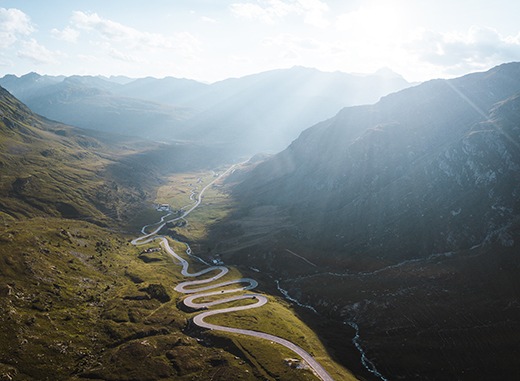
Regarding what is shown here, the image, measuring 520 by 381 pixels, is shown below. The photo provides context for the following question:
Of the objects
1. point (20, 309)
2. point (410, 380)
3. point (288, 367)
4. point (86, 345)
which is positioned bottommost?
point (410, 380)

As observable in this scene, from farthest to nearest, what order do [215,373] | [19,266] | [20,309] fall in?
[19,266], [20,309], [215,373]

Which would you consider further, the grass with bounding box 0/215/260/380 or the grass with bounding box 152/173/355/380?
the grass with bounding box 152/173/355/380

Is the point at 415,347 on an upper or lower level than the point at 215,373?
lower

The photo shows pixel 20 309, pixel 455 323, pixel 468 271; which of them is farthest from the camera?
pixel 468 271

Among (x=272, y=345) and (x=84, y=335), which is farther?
(x=272, y=345)

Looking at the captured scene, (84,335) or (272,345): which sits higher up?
(84,335)

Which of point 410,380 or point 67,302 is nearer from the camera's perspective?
point 410,380

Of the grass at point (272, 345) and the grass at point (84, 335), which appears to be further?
the grass at point (272, 345)

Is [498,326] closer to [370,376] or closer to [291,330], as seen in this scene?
[370,376]

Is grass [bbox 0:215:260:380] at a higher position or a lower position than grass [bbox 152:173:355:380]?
higher

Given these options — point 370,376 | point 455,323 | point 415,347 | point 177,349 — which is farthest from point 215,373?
point 455,323

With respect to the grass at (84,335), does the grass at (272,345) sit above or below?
below
